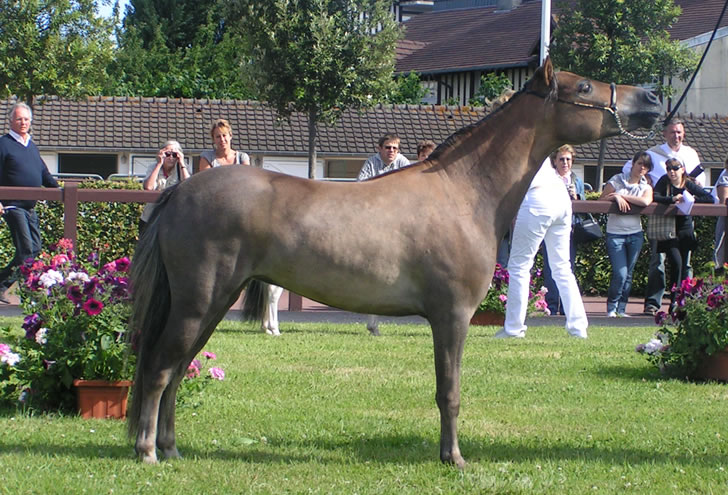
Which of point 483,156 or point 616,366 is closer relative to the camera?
point 483,156

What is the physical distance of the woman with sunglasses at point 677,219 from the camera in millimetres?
13805

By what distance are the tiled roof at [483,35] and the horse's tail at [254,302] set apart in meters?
38.7

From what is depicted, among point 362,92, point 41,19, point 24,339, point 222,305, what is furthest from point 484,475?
point 41,19

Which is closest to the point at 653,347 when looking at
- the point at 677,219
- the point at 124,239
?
the point at 677,219

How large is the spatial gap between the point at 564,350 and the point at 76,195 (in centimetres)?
641

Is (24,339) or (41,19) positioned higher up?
(41,19)

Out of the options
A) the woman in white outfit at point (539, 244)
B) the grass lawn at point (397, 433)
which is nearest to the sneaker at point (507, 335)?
the woman in white outfit at point (539, 244)

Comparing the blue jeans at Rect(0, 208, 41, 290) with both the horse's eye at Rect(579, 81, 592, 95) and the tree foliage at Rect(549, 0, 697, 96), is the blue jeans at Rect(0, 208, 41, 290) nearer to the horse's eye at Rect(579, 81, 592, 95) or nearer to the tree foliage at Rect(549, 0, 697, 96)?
the horse's eye at Rect(579, 81, 592, 95)

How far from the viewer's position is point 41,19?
1153 inches

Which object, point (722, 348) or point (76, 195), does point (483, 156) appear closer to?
point (722, 348)

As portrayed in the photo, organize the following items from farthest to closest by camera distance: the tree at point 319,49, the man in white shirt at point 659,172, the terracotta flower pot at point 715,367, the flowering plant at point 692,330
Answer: the tree at point 319,49 < the man in white shirt at point 659,172 < the terracotta flower pot at point 715,367 < the flowering plant at point 692,330

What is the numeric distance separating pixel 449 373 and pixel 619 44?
27.3m

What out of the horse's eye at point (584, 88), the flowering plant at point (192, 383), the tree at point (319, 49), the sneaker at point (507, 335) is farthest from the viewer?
the tree at point (319, 49)

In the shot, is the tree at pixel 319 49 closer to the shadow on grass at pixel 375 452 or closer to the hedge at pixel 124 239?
the hedge at pixel 124 239
